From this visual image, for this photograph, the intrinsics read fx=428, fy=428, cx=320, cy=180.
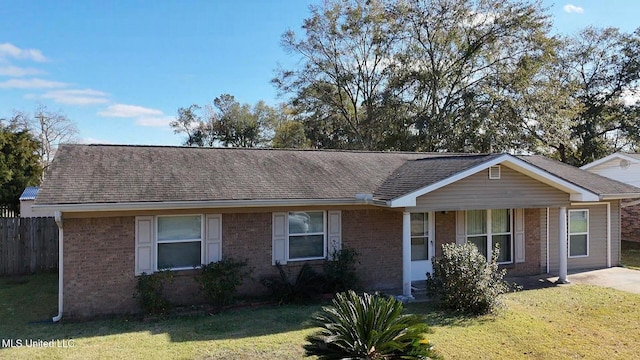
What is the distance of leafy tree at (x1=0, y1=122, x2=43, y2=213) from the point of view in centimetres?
2166

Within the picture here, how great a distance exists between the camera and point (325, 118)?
112ft

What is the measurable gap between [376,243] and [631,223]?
1634cm

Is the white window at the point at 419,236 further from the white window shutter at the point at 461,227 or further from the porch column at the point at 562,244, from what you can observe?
the porch column at the point at 562,244

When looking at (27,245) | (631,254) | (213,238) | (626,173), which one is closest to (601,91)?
(626,173)

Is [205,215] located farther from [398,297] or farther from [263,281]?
[398,297]

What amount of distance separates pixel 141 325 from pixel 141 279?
0.99 m

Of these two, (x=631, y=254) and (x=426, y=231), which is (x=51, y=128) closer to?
(x=426, y=231)

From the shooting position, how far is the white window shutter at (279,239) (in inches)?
413

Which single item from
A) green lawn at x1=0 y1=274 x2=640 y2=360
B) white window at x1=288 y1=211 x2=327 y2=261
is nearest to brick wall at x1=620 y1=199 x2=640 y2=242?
green lawn at x1=0 y1=274 x2=640 y2=360

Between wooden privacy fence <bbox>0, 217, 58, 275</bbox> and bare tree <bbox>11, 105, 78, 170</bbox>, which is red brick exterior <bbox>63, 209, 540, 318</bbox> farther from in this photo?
bare tree <bbox>11, 105, 78, 170</bbox>

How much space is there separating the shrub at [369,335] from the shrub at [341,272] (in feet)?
13.1

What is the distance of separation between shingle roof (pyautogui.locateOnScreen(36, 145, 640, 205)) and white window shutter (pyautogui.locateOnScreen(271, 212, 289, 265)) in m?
0.75

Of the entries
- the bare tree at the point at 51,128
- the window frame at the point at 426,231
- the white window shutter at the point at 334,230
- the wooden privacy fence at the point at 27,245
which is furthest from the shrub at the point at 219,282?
the bare tree at the point at 51,128

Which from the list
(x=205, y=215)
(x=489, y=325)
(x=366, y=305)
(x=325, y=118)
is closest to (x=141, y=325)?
(x=205, y=215)
